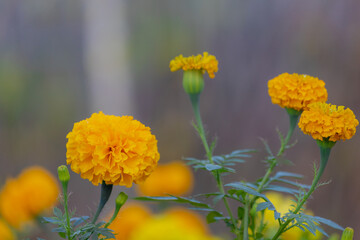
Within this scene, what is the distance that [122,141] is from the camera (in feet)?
1.26

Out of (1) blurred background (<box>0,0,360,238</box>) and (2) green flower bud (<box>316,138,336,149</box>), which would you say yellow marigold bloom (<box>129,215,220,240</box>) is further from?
(1) blurred background (<box>0,0,360,238</box>)

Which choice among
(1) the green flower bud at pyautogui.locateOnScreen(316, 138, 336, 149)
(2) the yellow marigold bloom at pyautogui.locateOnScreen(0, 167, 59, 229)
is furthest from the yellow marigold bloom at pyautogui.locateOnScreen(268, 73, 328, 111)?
(2) the yellow marigold bloom at pyautogui.locateOnScreen(0, 167, 59, 229)

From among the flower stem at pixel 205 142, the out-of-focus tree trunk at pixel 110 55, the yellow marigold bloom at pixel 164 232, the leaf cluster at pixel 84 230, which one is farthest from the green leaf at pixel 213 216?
the out-of-focus tree trunk at pixel 110 55

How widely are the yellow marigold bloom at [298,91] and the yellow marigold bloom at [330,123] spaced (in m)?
0.05

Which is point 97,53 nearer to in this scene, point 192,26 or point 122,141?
point 192,26

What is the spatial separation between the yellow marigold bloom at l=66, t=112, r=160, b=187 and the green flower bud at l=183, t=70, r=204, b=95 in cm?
12

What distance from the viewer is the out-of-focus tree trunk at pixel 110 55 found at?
2.00m

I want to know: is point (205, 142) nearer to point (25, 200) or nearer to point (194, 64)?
point (194, 64)

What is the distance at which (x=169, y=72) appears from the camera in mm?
1945

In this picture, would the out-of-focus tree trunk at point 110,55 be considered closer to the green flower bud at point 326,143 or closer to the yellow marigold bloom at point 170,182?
the yellow marigold bloom at point 170,182

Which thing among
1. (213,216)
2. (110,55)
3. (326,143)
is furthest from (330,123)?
(110,55)

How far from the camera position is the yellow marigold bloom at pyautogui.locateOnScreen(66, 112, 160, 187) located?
369 mm

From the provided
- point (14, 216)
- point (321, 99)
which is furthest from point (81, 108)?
point (321, 99)

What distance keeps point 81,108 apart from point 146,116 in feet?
1.00
